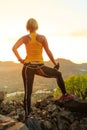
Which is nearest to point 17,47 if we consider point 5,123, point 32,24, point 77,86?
point 32,24

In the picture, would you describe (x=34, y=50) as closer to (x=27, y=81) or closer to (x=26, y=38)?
(x=26, y=38)

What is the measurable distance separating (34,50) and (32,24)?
113 centimetres

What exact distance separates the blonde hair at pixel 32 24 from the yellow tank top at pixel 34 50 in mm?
238

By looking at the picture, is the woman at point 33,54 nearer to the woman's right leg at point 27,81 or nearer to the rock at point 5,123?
the woman's right leg at point 27,81

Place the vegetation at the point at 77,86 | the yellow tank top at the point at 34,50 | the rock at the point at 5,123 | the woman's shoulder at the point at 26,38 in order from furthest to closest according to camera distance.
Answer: the vegetation at the point at 77,86 < the woman's shoulder at the point at 26,38 < the yellow tank top at the point at 34,50 < the rock at the point at 5,123

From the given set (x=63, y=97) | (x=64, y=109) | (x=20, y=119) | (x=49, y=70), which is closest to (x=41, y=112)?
(x=64, y=109)

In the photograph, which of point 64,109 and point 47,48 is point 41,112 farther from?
point 47,48

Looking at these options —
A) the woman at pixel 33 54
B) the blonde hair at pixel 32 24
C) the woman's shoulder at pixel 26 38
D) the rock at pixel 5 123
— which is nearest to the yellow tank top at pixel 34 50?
the woman at pixel 33 54

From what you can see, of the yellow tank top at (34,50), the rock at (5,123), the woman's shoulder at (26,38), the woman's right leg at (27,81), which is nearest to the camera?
the rock at (5,123)

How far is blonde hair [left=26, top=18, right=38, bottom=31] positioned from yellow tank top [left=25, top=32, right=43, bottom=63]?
238 mm

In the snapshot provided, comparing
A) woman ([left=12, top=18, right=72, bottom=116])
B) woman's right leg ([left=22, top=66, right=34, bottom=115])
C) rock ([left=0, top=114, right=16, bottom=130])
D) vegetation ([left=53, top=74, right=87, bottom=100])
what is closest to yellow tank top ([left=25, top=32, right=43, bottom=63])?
woman ([left=12, top=18, right=72, bottom=116])

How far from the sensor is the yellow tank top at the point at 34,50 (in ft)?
52.0

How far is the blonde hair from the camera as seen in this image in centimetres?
1585

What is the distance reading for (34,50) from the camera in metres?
15.8
